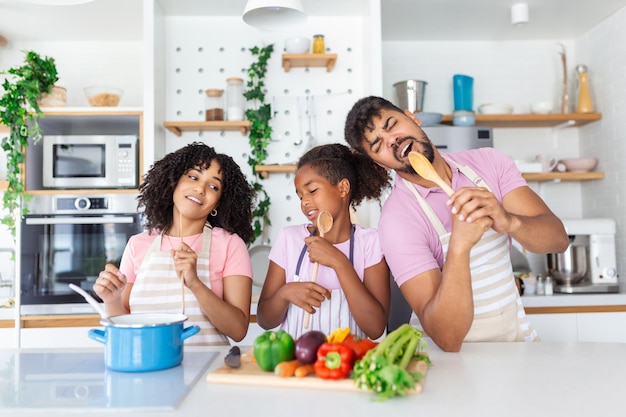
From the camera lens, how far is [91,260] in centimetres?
283

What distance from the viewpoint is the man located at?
134 centimetres

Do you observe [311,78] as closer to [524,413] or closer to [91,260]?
[91,260]

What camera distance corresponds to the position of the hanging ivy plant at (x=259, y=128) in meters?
3.21

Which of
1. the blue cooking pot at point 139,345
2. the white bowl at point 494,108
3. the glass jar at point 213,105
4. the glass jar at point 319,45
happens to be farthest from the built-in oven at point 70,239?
the white bowl at point 494,108

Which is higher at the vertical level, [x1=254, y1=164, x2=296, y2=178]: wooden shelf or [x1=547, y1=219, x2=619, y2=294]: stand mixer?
[x1=254, y1=164, x2=296, y2=178]: wooden shelf

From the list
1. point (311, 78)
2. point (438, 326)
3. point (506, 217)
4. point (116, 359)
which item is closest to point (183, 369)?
point (116, 359)

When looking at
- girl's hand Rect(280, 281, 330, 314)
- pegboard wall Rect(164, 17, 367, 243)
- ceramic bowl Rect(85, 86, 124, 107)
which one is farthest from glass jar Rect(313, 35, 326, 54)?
girl's hand Rect(280, 281, 330, 314)

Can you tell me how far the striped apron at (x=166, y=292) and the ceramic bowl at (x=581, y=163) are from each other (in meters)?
2.60

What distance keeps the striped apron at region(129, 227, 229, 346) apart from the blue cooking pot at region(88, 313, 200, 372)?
455 mm

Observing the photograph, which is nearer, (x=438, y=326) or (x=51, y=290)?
(x=438, y=326)

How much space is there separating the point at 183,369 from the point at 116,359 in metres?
0.13

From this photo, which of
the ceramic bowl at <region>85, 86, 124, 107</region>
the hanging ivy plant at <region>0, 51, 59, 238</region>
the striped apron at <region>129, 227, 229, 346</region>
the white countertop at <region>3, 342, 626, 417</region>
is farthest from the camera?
the ceramic bowl at <region>85, 86, 124, 107</region>

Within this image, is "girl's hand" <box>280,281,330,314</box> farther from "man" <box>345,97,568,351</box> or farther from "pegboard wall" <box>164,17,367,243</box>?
"pegboard wall" <box>164,17,367,243</box>

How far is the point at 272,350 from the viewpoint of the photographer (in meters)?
1.06
